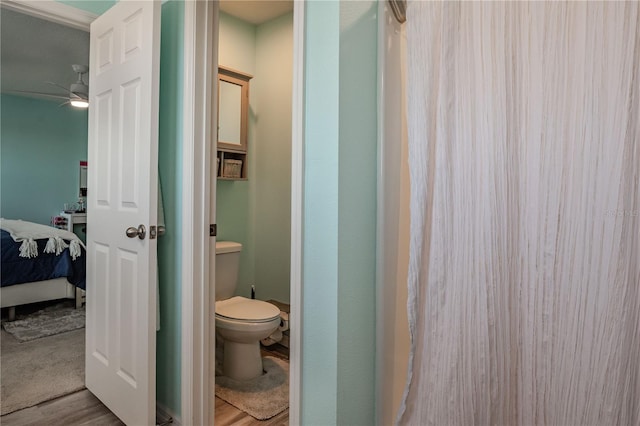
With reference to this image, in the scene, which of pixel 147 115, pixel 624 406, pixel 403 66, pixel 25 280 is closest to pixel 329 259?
pixel 403 66

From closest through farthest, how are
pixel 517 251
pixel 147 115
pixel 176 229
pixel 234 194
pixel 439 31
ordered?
pixel 517 251 → pixel 439 31 → pixel 147 115 → pixel 176 229 → pixel 234 194

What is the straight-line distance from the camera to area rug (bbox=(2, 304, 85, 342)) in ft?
10.3

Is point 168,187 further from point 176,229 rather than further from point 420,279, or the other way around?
A: point 420,279

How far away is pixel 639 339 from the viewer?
33.9 inches

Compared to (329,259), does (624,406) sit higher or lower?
lower

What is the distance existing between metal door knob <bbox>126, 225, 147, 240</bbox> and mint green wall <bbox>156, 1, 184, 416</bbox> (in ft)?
0.52

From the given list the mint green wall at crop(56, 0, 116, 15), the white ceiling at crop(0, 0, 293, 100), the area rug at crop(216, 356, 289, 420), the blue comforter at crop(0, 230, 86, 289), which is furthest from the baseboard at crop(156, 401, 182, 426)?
the white ceiling at crop(0, 0, 293, 100)

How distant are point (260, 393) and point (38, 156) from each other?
5.68m

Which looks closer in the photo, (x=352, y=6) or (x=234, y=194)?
(x=352, y=6)

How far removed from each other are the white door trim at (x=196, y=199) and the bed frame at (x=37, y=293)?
8.62 feet

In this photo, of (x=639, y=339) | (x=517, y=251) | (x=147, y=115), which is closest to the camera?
(x=639, y=339)

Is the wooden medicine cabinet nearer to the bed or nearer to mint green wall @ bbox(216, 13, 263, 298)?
mint green wall @ bbox(216, 13, 263, 298)

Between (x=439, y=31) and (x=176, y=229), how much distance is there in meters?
1.37

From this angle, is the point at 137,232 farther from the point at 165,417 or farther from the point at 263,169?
the point at 263,169
